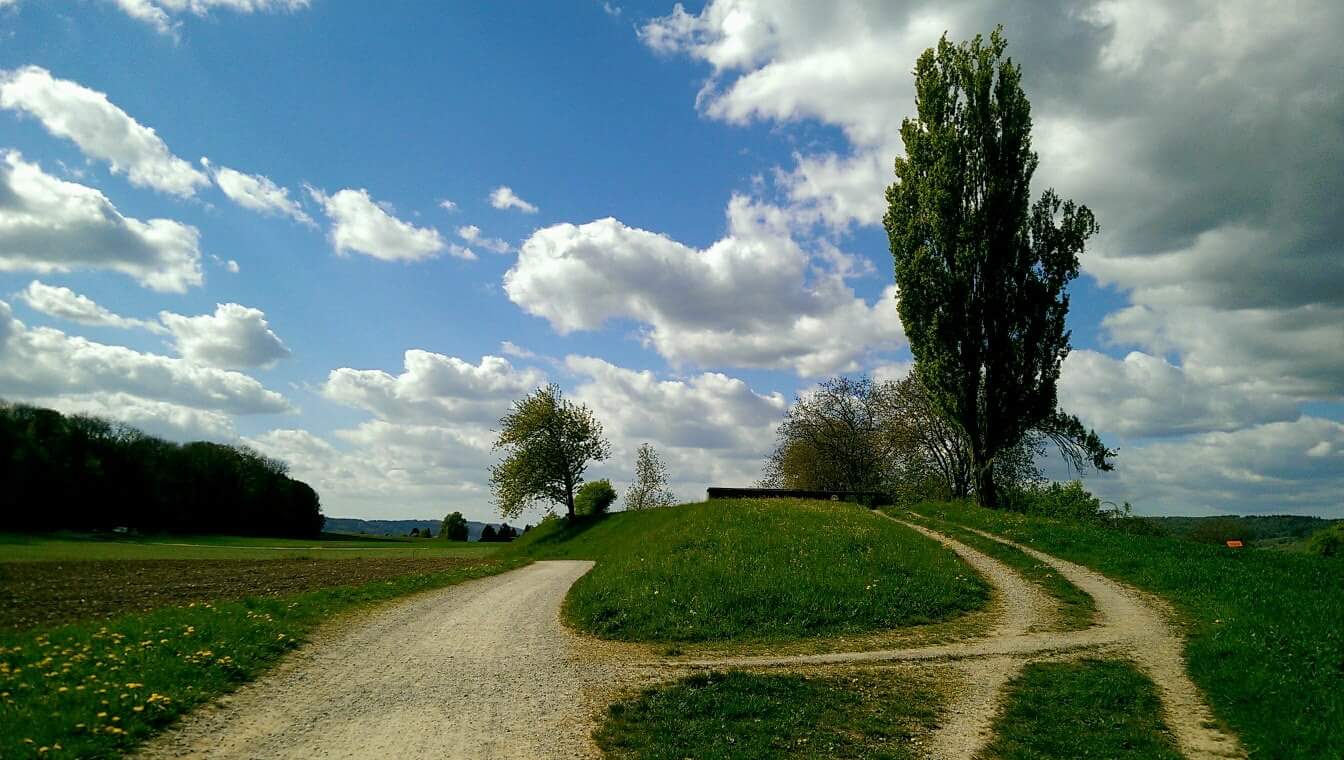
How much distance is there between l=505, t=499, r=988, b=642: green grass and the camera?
18.2m

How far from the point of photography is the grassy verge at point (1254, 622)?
1093 centimetres

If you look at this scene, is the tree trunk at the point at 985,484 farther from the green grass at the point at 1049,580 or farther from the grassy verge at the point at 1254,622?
the grassy verge at the point at 1254,622

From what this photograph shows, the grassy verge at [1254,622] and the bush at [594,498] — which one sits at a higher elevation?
the bush at [594,498]

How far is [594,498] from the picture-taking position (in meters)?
76.7

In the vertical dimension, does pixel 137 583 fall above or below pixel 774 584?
below

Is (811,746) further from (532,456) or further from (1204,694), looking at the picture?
(532,456)

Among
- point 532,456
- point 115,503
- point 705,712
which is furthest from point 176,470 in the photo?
point 705,712

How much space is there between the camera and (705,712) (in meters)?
11.6

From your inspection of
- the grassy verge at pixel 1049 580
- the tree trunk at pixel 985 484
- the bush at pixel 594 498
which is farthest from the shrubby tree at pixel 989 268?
the bush at pixel 594 498

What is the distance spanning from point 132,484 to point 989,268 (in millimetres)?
94223

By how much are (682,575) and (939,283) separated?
23.4 meters

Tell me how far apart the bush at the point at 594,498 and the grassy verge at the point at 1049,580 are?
1902 inches

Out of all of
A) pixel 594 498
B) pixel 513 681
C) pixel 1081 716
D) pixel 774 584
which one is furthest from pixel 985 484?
pixel 594 498

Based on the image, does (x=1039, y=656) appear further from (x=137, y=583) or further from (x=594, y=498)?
(x=594, y=498)
